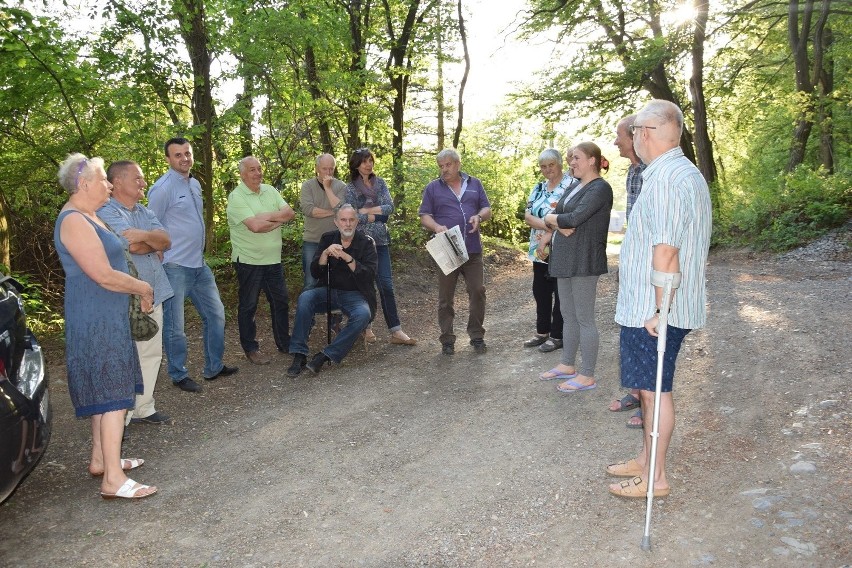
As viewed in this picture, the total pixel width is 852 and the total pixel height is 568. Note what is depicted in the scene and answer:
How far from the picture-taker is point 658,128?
3371 mm

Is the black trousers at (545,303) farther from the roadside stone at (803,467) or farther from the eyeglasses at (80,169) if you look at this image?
the eyeglasses at (80,169)

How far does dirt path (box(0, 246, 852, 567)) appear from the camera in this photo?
10.6ft

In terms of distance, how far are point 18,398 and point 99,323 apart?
0.70 m

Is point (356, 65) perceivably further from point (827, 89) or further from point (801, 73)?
point (827, 89)

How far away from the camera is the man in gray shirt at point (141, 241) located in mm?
4836

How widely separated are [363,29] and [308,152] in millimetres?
3100

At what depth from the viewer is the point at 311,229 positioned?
7.32 metres

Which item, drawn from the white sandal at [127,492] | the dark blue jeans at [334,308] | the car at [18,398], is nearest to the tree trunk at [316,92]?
the dark blue jeans at [334,308]

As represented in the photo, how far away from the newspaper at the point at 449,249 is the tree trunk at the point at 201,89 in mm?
3368

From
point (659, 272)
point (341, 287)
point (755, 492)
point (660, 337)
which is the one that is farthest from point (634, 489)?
point (341, 287)

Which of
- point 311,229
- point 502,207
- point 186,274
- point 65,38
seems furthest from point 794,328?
point 502,207

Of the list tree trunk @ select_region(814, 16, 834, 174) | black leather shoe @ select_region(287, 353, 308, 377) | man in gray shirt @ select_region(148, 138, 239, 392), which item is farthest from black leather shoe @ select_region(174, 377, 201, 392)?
tree trunk @ select_region(814, 16, 834, 174)

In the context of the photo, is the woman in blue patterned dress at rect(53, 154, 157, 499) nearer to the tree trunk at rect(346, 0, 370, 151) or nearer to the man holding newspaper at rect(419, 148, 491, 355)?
the man holding newspaper at rect(419, 148, 491, 355)

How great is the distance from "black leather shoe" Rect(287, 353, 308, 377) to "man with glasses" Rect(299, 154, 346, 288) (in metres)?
0.99
